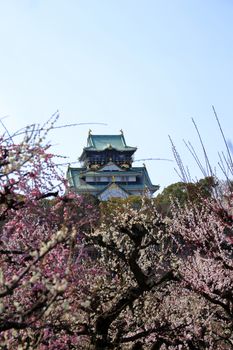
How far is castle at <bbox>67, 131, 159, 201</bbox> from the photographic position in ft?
212

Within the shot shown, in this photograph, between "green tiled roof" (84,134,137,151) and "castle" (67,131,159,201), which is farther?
"green tiled roof" (84,134,137,151)

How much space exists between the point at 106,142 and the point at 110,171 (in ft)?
28.5

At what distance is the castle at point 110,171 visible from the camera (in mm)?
64688

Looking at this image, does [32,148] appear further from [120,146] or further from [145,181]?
[120,146]

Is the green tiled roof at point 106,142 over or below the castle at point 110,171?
over

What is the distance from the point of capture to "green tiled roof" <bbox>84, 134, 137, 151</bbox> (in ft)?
254

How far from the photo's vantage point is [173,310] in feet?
35.3

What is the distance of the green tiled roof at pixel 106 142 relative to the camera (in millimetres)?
77562

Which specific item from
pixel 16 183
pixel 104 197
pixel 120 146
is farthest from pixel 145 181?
pixel 16 183

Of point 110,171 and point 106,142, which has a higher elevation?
point 106,142

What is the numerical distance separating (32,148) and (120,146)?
73.9 meters

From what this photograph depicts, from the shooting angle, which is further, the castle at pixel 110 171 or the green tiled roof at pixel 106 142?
the green tiled roof at pixel 106 142

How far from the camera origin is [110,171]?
71.3 m

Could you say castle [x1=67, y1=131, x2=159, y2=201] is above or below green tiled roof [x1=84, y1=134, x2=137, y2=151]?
below
